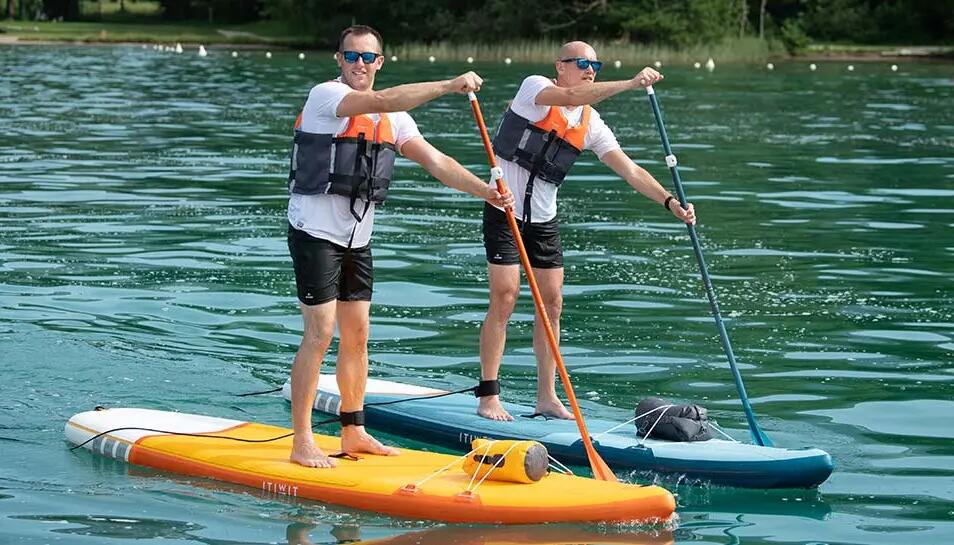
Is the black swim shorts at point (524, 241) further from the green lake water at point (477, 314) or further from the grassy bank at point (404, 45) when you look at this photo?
the grassy bank at point (404, 45)

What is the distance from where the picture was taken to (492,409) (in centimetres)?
1018

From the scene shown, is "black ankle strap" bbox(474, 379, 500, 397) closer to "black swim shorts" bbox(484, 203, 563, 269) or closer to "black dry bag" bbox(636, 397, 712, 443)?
"black swim shorts" bbox(484, 203, 563, 269)

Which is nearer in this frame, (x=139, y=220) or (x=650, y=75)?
(x=650, y=75)

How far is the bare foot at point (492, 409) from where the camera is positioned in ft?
33.3

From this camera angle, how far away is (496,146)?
10164 mm

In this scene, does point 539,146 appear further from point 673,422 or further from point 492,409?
point 673,422

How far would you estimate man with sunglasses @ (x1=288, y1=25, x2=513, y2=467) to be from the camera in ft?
28.5

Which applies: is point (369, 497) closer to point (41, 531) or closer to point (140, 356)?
point (41, 531)

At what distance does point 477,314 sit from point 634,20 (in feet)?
184

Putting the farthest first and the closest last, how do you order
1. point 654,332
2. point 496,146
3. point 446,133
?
point 446,133
point 654,332
point 496,146

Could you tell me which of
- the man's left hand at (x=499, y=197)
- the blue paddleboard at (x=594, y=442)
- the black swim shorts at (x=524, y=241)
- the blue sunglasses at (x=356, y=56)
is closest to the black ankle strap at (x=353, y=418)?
the blue paddleboard at (x=594, y=442)

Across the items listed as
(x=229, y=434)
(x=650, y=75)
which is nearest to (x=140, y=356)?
(x=229, y=434)

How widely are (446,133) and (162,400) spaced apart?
21054 mm

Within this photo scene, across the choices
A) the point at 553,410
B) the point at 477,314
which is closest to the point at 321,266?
the point at 553,410
